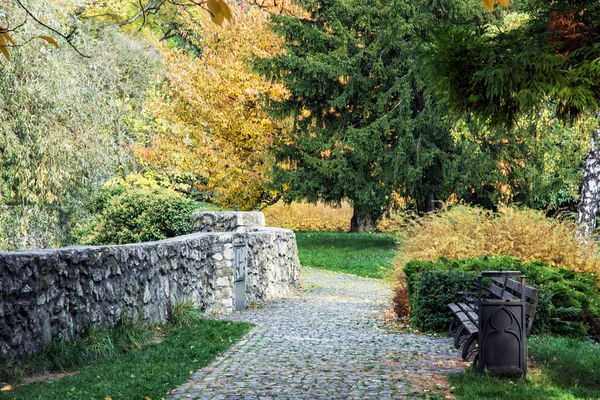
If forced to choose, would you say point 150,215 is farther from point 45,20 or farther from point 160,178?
point 160,178

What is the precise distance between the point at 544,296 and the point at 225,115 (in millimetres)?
16512

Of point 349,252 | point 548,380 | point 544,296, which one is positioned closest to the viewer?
point 548,380

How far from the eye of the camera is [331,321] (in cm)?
1173

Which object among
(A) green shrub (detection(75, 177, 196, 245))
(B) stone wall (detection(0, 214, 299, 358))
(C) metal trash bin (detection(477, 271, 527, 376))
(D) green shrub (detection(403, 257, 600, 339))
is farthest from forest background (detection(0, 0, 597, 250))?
(C) metal trash bin (detection(477, 271, 527, 376))

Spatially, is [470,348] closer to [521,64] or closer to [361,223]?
[521,64]

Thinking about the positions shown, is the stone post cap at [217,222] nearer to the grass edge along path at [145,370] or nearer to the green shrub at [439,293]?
the grass edge along path at [145,370]

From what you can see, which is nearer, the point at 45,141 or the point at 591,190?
the point at 45,141

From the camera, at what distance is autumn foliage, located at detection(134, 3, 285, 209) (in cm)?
2508

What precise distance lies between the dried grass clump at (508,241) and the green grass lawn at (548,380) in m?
3.16

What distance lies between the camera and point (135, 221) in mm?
16469

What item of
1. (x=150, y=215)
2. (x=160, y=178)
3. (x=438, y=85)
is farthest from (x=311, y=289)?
(x=160, y=178)

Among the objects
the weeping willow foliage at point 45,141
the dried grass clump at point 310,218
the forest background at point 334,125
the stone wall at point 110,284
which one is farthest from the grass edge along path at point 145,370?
the dried grass clump at point 310,218

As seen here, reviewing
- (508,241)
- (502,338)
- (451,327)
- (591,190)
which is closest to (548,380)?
(502,338)

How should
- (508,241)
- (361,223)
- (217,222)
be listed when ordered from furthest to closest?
1. (361,223)
2. (217,222)
3. (508,241)
